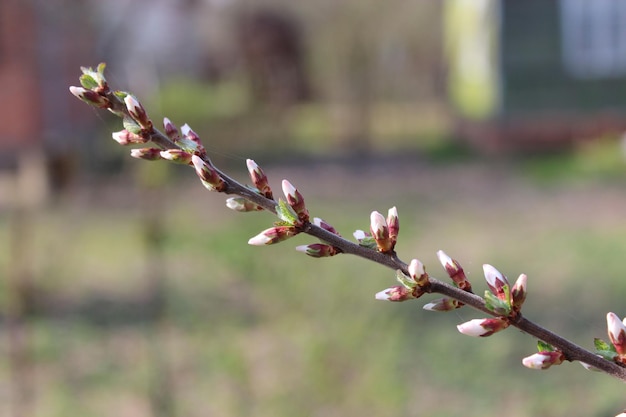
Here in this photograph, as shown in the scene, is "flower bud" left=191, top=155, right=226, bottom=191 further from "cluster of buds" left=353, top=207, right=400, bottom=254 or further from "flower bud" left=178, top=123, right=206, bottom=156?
"cluster of buds" left=353, top=207, right=400, bottom=254

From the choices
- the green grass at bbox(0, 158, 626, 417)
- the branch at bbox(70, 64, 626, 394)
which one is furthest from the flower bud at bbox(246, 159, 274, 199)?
the green grass at bbox(0, 158, 626, 417)

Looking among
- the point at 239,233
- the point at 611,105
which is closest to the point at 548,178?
the point at 611,105

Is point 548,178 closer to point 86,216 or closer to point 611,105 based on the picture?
point 611,105

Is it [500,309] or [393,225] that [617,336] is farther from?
[393,225]

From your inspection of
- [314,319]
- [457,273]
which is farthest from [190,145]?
[314,319]

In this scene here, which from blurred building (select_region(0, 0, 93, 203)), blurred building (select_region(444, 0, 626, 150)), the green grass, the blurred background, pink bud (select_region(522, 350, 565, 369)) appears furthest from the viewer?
blurred building (select_region(444, 0, 626, 150))

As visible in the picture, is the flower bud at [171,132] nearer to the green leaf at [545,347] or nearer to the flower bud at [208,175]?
the flower bud at [208,175]

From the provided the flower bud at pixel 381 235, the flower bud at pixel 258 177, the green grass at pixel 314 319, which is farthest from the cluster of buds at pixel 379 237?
the green grass at pixel 314 319

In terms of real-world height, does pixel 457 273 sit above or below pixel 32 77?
above
